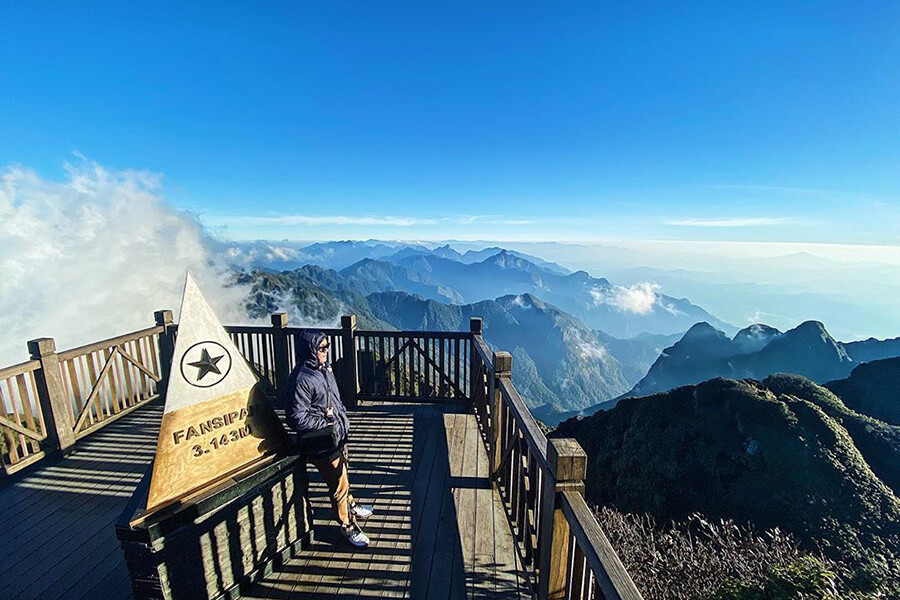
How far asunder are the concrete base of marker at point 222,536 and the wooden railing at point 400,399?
69.4 inches

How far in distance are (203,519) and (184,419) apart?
65cm

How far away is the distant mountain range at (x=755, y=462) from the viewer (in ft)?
52.4

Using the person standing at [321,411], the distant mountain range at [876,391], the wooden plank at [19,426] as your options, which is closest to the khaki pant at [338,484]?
the person standing at [321,411]

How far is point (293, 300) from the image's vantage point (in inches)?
5281

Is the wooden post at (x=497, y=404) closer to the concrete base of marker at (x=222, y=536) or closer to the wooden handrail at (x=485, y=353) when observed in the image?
the wooden handrail at (x=485, y=353)

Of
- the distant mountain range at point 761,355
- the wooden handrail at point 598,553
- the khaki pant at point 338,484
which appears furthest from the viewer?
the distant mountain range at point 761,355

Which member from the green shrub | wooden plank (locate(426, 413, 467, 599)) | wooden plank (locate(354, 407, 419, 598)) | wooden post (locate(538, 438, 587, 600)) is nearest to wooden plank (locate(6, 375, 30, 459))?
wooden plank (locate(354, 407, 419, 598))

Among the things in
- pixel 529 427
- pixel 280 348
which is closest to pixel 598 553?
pixel 529 427

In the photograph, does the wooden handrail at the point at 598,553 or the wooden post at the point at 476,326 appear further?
the wooden post at the point at 476,326

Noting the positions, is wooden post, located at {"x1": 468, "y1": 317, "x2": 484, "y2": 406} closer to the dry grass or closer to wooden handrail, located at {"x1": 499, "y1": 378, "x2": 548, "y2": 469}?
wooden handrail, located at {"x1": 499, "y1": 378, "x2": 548, "y2": 469}

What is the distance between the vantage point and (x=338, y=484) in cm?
319

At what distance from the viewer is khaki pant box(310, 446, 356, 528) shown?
3111 millimetres

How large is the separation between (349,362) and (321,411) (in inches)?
118

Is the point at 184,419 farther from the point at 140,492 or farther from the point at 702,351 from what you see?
the point at 702,351
